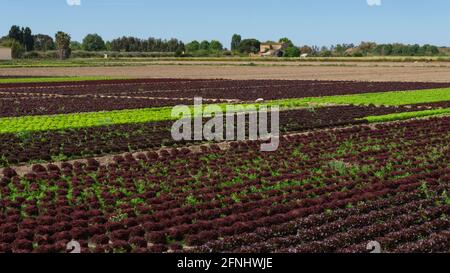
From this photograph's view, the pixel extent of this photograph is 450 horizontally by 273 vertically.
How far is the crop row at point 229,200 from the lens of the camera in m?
9.76

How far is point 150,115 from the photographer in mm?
26781

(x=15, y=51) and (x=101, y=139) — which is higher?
(x=15, y=51)

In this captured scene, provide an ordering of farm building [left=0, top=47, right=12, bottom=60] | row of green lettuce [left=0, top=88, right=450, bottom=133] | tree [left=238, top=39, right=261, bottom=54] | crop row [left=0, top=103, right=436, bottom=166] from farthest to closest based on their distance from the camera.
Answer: tree [left=238, top=39, right=261, bottom=54] → farm building [left=0, top=47, right=12, bottom=60] → row of green lettuce [left=0, top=88, right=450, bottom=133] → crop row [left=0, top=103, right=436, bottom=166]

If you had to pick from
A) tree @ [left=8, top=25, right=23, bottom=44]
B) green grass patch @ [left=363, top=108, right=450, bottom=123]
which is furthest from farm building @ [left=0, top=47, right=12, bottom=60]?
green grass patch @ [left=363, top=108, right=450, bottom=123]

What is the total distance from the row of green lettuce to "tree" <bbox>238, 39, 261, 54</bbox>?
157 meters

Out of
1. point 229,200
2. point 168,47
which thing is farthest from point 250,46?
point 229,200

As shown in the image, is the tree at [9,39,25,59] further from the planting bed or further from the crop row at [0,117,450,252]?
the crop row at [0,117,450,252]

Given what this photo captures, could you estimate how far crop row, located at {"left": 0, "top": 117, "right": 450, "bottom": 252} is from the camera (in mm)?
9758

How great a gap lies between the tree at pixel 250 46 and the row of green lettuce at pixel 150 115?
15656 centimetres

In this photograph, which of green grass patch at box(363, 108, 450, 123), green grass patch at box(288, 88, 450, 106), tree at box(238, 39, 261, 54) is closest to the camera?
green grass patch at box(363, 108, 450, 123)

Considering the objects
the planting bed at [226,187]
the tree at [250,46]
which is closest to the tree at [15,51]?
the tree at [250,46]

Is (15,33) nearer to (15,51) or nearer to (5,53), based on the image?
(15,51)

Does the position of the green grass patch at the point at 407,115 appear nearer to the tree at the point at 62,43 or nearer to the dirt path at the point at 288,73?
the dirt path at the point at 288,73

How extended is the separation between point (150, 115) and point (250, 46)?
6614 inches
